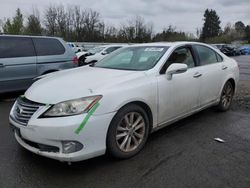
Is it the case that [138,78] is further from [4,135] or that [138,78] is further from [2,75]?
[2,75]

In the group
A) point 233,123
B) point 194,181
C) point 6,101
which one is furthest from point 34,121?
point 6,101

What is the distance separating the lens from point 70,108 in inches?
105

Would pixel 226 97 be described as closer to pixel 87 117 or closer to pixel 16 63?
pixel 87 117

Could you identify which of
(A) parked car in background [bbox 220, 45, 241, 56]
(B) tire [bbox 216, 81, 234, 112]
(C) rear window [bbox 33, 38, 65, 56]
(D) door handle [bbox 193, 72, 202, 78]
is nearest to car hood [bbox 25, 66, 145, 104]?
(D) door handle [bbox 193, 72, 202, 78]

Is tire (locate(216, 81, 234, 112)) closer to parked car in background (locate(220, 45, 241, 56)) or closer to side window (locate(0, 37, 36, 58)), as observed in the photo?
side window (locate(0, 37, 36, 58))

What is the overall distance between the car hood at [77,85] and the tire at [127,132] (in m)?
0.39

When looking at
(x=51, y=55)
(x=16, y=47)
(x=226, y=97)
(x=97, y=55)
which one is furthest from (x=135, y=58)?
(x=97, y=55)

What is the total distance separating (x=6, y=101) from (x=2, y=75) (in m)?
0.72

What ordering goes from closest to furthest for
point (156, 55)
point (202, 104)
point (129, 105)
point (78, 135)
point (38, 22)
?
point (78, 135) → point (129, 105) → point (156, 55) → point (202, 104) → point (38, 22)

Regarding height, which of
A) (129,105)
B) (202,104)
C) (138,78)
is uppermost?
(138,78)

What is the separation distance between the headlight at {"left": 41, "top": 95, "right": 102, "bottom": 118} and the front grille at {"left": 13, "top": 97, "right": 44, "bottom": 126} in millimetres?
219

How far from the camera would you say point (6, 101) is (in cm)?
624

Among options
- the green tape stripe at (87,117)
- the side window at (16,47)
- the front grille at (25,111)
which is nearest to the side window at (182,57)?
the green tape stripe at (87,117)

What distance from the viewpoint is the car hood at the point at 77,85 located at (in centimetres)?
280
